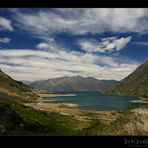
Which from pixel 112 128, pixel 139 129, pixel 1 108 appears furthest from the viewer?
pixel 1 108

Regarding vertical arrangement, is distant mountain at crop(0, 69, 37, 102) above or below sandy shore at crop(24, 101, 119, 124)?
above

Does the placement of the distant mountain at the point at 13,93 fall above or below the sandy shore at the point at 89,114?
above

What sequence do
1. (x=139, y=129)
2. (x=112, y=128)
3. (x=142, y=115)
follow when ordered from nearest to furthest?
(x=139, y=129), (x=142, y=115), (x=112, y=128)

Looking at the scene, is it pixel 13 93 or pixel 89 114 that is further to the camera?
pixel 13 93

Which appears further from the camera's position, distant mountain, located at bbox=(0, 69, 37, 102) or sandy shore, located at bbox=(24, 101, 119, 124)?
distant mountain, located at bbox=(0, 69, 37, 102)

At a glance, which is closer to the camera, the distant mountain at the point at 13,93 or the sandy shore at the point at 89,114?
the sandy shore at the point at 89,114

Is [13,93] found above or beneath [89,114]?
above
